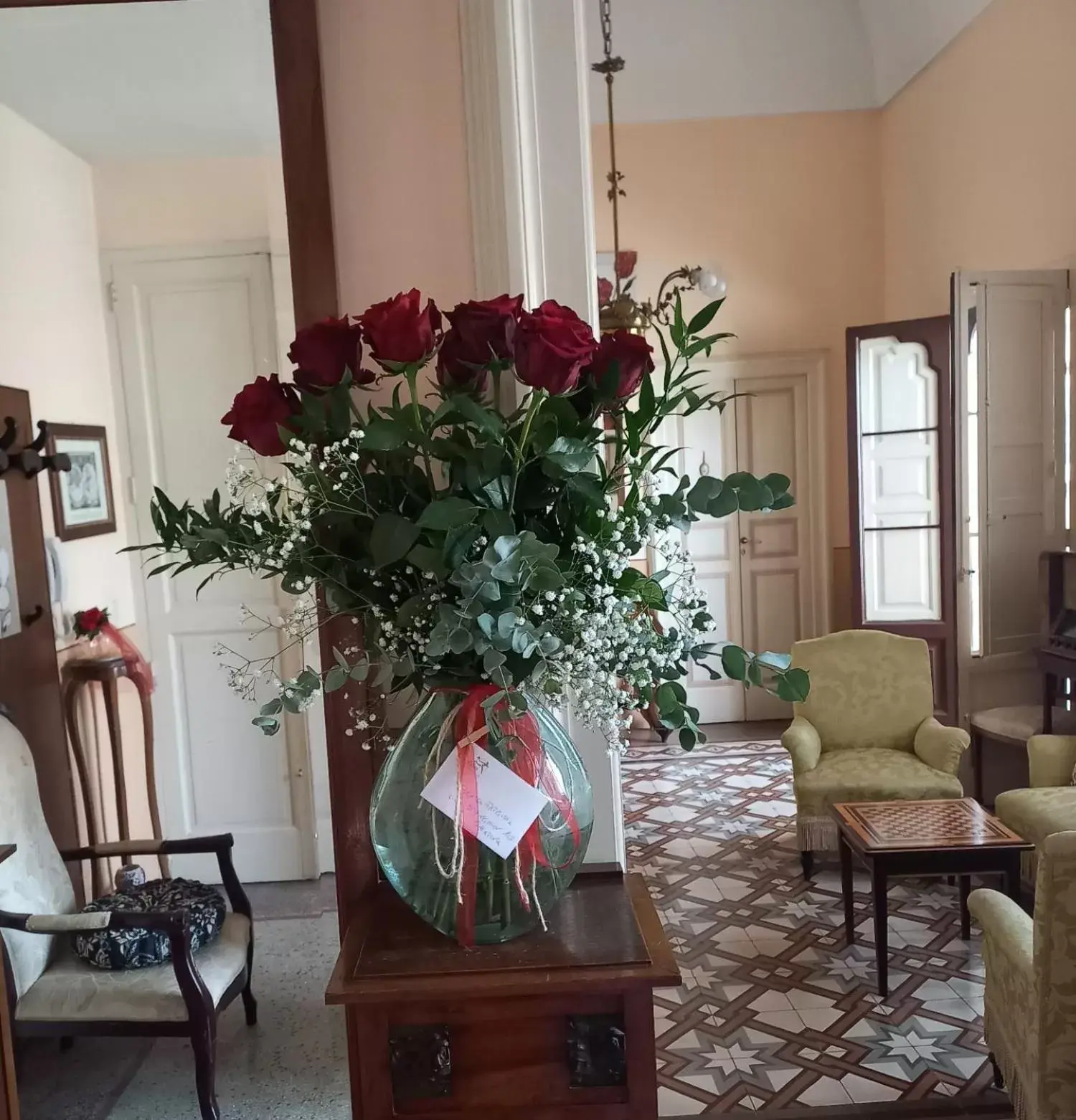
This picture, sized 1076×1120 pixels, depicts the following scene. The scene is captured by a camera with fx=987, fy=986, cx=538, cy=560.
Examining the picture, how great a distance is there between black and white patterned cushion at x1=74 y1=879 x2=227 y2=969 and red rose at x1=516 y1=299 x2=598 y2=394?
1.01 m

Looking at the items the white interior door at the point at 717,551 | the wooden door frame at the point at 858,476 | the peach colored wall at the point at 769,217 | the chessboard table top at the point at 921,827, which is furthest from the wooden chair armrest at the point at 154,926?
the peach colored wall at the point at 769,217

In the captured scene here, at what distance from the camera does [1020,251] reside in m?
4.27

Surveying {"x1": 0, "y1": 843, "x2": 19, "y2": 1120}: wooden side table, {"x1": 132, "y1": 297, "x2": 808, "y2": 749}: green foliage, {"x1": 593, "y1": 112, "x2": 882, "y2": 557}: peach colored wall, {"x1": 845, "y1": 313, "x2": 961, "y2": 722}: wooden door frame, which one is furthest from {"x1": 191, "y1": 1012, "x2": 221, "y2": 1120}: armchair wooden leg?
{"x1": 593, "y1": 112, "x2": 882, "y2": 557}: peach colored wall

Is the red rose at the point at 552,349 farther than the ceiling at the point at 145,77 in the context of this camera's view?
No

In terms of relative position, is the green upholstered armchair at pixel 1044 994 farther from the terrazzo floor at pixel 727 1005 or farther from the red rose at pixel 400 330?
the red rose at pixel 400 330

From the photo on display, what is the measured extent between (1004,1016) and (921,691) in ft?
5.89

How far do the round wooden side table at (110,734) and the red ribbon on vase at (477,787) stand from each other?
636 mm

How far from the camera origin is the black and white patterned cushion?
61.1 inches

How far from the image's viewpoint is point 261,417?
1.03 meters

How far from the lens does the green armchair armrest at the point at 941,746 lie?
3.55 m

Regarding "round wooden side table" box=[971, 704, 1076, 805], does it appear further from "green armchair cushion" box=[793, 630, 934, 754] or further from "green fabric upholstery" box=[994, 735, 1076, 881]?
"green armchair cushion" box=[793, 630, 934, 754]

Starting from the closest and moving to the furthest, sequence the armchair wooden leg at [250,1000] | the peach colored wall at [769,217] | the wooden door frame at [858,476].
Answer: the armchair wooden leg at [250,1000]
the wooden door frame at [858,476]
the peach colored wall at [769,217]

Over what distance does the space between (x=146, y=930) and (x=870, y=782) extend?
2550 mm

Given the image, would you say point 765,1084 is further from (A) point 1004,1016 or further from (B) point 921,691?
(B) point 921,691
